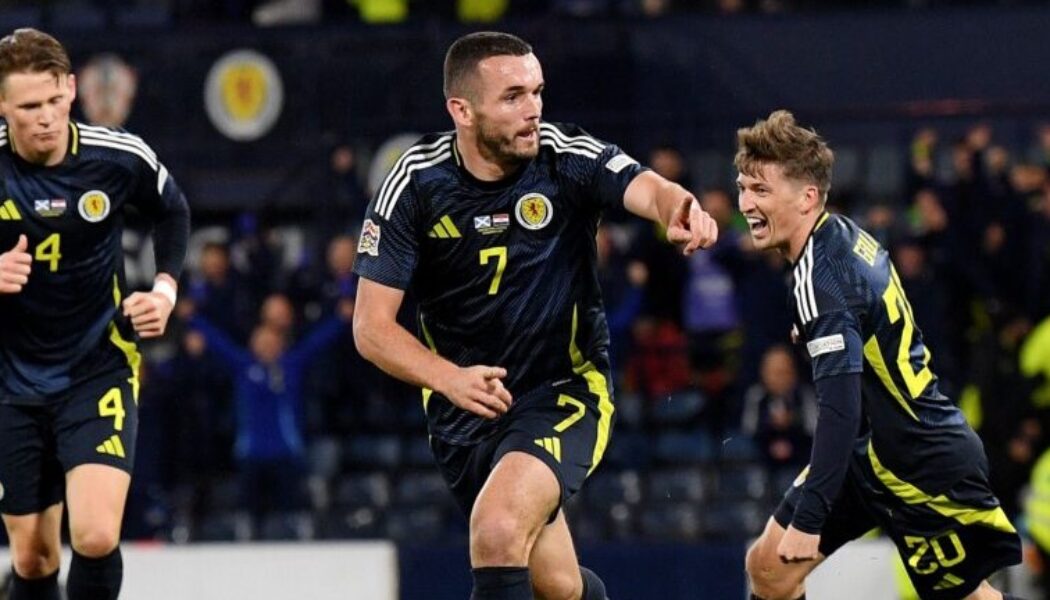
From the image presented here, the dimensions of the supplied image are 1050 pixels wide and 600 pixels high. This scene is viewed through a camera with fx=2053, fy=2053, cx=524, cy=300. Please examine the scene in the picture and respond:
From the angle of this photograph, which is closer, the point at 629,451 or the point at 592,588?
the point at 592,588

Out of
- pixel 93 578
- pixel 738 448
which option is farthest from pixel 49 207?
pixel 738 448

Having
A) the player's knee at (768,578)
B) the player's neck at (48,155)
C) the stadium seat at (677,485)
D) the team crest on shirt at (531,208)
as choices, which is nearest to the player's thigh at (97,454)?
the player's neck at (48,155)

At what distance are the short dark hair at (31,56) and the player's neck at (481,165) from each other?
5.17 feet

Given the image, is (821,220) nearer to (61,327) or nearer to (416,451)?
(61,327)

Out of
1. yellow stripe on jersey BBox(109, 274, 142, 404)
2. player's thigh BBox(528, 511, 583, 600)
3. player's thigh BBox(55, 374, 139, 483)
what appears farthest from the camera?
yellow stripe on jersey BBox(109, 274, 142, 404)

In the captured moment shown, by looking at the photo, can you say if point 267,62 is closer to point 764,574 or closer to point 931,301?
point 931,301

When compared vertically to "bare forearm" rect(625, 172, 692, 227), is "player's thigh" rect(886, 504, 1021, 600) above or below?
below

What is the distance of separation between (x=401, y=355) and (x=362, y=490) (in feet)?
20.3

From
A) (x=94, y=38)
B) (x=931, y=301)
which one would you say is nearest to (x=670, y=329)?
(x=931, y=301)

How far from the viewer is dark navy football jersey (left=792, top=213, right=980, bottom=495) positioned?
6.93 m

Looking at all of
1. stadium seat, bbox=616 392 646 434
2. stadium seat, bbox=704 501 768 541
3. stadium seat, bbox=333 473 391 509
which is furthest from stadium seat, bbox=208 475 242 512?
stadium seat, bbox=704 501 768 541

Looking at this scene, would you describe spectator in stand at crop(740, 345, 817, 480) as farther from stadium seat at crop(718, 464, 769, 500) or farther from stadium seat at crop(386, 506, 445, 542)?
stadium seat at crop(386, 506, 445, 542)

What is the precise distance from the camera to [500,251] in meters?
7.22

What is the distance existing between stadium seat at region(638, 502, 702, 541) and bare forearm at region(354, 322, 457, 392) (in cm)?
494
